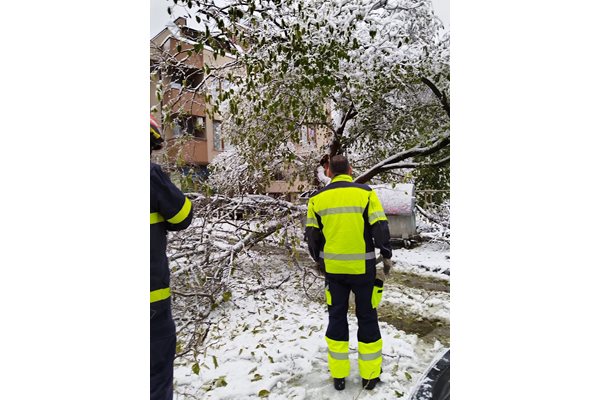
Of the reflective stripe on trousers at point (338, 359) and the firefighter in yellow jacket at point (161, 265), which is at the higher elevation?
the firefighter in yellow jacket at point (161, 265)

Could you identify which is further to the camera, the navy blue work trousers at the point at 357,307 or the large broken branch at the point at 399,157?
the large broken branch at the point at 399,157

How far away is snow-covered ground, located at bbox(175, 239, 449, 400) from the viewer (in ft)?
5.74

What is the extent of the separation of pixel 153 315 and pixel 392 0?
6.59ft

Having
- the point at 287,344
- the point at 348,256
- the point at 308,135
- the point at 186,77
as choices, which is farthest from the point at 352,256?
the point at 186,77

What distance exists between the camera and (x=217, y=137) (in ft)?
6.35

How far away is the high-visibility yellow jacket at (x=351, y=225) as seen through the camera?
170cm

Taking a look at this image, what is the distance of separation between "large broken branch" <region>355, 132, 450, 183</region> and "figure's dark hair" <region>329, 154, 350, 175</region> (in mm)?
185

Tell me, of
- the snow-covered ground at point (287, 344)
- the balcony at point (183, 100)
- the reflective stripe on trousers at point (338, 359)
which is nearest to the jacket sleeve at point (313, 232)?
the snow-covered ground at point (287, 344)

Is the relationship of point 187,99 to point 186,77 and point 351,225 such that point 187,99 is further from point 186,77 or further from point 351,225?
point 351,225

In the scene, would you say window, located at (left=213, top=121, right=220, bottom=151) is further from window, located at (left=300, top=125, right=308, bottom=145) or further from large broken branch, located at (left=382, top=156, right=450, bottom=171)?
large broken branch, located at (left=382, top=156, right=450, bottom=171)

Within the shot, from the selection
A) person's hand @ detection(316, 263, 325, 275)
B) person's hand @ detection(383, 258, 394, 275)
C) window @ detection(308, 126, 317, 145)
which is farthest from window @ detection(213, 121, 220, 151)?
person's hand @ detection(383, 258, 394, 275)

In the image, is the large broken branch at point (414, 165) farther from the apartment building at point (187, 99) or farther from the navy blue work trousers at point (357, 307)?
the navy blue work trousers at point (357, 307)

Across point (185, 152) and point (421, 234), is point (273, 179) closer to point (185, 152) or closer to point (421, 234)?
point (185, 152)

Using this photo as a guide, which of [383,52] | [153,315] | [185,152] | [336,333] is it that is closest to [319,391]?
[336,333]
